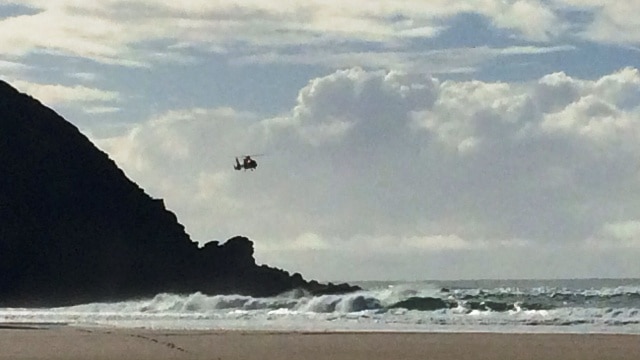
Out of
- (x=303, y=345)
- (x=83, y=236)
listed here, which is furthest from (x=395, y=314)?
(x=83, y=236)

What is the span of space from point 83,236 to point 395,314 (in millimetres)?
34778

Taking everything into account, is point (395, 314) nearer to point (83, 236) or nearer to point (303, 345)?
point (303, 345)

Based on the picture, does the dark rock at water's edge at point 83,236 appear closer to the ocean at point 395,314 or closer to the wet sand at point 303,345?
the ocean at point 395,314

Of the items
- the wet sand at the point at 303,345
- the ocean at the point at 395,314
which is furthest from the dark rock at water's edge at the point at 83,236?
the wet sand at the point at 303,345

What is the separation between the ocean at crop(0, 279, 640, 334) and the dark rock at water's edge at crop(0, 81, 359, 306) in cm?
1033

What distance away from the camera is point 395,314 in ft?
122

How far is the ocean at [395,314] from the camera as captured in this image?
2983 centimetres

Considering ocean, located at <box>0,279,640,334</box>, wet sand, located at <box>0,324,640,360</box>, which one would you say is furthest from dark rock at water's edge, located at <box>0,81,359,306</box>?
wet sand, located at <box>0,324,640,360</box>

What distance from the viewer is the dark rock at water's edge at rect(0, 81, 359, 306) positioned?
64688 millimetres

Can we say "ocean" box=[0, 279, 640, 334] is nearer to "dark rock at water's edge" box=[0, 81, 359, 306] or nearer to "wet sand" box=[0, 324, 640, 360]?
"wet sand" box=[0, 324, 640, 360]

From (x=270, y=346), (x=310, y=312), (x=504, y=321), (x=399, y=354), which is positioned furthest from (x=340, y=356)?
(x=310, y=312)

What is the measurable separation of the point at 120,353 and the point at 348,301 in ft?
78.3

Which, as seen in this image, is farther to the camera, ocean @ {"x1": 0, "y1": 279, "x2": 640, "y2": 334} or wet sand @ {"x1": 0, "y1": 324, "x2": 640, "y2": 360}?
ocean @ {"x1": 0, "y1": 279, "x2": 640, "y2": 334}

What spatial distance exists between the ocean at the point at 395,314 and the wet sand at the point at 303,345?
3235mm
